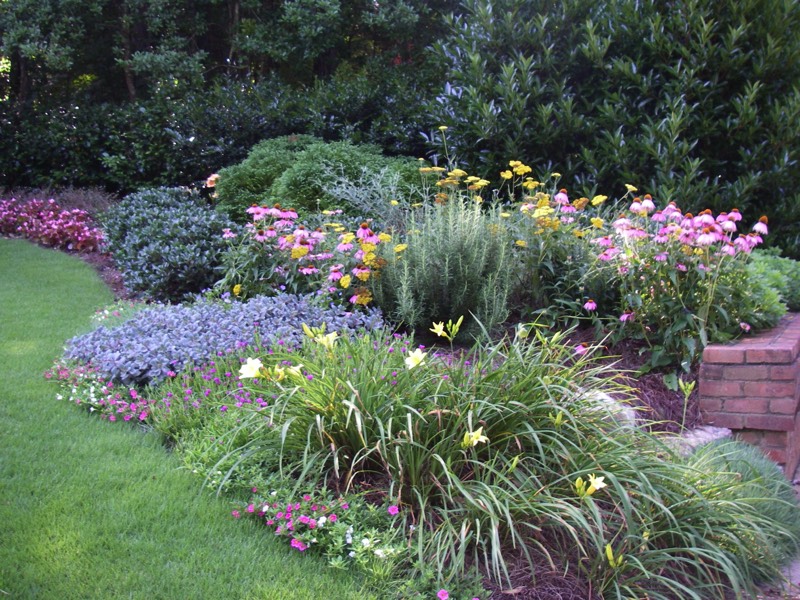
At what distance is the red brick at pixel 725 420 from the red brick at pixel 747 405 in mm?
35

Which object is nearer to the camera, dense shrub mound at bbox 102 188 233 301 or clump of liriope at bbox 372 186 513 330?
Answer: clump of liriope at bbox 372 186 513 330

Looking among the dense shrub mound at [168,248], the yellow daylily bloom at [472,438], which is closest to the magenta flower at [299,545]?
the yellow daylily bloom at [472,438]

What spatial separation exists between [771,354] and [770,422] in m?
0.39

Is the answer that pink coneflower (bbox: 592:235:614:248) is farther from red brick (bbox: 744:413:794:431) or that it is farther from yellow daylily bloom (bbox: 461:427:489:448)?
yellow daylily bloom (bbox: 461:427:489:448)

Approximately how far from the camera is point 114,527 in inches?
105

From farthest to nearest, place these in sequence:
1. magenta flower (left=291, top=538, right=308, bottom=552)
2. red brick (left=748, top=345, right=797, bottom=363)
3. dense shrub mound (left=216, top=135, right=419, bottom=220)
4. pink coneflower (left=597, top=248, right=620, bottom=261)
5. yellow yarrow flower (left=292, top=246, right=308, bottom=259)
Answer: dense shrub mound (left=216, top=135, right=419, bottom=220) < yellow yarrow flower (left=292, top=246, right=308, bottom=259) < pink coneflower (left=597, top=248, right=620, bottom=261) < red brick (left=748, top=345, right=797, bottom=363) < magenta flower (left=291, top=538, right=308, bottom=552)

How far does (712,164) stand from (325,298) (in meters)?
3.84

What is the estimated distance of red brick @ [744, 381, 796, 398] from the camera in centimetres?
388

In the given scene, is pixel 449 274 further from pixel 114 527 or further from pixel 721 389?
pixel 114 527

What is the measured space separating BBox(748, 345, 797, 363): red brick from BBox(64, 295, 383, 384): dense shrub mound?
2.22 meters

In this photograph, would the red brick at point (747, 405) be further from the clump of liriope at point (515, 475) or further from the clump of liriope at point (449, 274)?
the clump of liriope at point (449, 274)

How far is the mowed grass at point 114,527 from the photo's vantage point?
7.82 ft

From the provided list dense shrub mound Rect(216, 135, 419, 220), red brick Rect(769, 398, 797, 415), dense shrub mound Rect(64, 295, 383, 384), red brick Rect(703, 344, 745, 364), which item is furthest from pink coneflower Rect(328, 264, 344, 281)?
red brick Rect(769, 398, 797, 415)

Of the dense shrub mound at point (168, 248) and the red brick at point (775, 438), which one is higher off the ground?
the dense shrub mound at point (168, 248)
